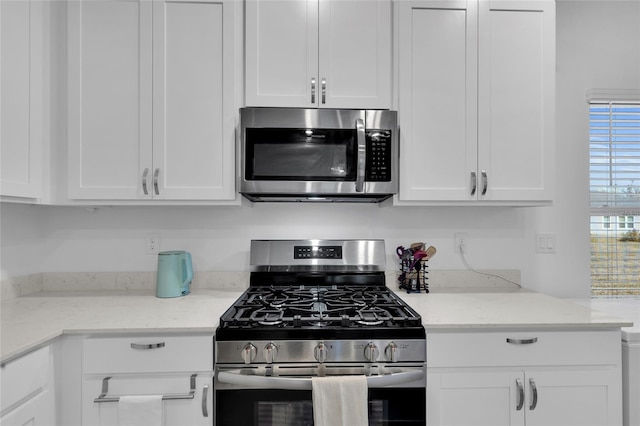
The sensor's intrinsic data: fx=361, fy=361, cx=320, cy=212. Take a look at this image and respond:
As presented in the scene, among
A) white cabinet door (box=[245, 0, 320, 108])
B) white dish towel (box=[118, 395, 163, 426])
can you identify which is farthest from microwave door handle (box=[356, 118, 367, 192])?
white dish towel (box=[118, 395, 163, 426])

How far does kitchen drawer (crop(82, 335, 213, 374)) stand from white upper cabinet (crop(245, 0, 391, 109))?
1.11m

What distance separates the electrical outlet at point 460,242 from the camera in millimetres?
2123

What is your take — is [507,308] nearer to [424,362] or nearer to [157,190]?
Answer: [424,362]

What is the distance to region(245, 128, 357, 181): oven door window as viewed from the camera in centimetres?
172

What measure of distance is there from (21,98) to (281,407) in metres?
1.67

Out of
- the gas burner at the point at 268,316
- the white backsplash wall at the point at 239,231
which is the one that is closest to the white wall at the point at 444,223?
the white backsplash wall at the point at 239,231

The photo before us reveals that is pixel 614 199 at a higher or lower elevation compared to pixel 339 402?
higher

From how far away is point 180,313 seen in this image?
1.54m

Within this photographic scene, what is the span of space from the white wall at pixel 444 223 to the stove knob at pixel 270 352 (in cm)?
80

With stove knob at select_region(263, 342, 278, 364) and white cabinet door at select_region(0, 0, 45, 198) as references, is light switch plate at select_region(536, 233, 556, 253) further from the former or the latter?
white cabinet door at select_region(0, 0, 45, 198)

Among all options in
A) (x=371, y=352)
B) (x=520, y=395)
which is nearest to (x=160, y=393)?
(x=371, y=352)

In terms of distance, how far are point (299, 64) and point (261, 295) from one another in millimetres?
1167

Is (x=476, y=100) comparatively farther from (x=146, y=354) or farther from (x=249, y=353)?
(x=146, y=354)

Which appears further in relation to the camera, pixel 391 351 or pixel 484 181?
pixel 484 181
